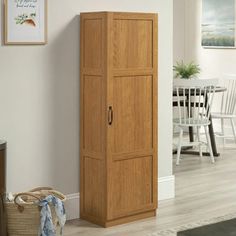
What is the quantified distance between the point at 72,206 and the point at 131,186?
1.61 ft

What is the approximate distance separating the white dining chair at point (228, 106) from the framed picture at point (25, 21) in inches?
151

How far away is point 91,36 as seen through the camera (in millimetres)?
4742

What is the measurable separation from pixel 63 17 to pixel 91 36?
0.26 metres

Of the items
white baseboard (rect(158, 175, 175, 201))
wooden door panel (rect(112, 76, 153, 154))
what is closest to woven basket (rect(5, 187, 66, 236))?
wooden door panel (rect(112, 76, 153, 154))

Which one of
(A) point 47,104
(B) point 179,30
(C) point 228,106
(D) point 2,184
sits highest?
(B) point 179,30

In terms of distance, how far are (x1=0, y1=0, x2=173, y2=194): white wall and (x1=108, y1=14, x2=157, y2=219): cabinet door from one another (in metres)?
0.39

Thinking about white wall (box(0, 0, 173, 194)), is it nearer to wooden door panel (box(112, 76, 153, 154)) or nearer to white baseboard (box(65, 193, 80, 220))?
white baseboard (box(65, 193, 80, 220))

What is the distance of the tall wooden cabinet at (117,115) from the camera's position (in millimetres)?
4645

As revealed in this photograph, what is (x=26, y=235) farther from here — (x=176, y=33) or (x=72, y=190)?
(x=176, y=33)

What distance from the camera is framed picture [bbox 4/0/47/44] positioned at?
4500mm

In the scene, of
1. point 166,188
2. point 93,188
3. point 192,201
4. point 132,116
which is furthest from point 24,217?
point 192,201

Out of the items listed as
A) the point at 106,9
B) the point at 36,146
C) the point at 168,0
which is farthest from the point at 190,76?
the point at 36,146

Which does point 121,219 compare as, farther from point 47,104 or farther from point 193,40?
point 193,40

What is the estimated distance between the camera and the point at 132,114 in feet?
15.8
